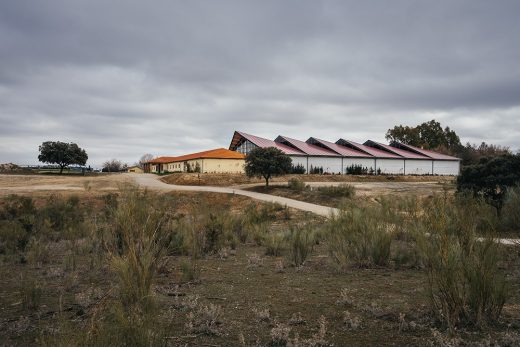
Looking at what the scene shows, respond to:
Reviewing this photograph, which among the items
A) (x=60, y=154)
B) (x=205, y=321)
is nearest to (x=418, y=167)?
(x=60, y=154)

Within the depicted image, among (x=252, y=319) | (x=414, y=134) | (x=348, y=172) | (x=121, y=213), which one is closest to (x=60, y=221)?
(x=121, y=213)

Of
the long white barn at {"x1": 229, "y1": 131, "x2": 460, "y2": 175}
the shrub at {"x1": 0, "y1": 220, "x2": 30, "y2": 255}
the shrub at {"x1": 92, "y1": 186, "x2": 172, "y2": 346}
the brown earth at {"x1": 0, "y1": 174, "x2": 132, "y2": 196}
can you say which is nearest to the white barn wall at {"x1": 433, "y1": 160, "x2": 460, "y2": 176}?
the long white barn at {"x1": 229, "y1": 131, "x2": 460, "y2": 175}

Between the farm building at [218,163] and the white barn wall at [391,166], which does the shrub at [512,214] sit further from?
the white barn wall at [391,166]

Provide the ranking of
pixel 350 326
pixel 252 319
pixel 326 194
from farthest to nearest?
1. pixel 326 194
2. pixel 252 319
3. pixel 350 326

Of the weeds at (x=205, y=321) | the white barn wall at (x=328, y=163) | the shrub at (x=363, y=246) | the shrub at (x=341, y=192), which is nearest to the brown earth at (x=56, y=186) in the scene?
the shrub at (x=341, y=192)

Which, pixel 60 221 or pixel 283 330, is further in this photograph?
pixel 60 221

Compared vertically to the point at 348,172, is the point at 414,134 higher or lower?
higher

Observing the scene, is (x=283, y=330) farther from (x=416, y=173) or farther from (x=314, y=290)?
(x=416, y=173)

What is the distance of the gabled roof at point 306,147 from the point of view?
181 feet

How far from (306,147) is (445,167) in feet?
74.8

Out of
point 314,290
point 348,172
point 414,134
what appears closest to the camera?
point 314,290

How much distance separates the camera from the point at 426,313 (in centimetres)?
461

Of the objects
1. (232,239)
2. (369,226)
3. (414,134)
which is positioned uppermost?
(414,134)

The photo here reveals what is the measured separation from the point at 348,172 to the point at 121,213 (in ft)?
172
